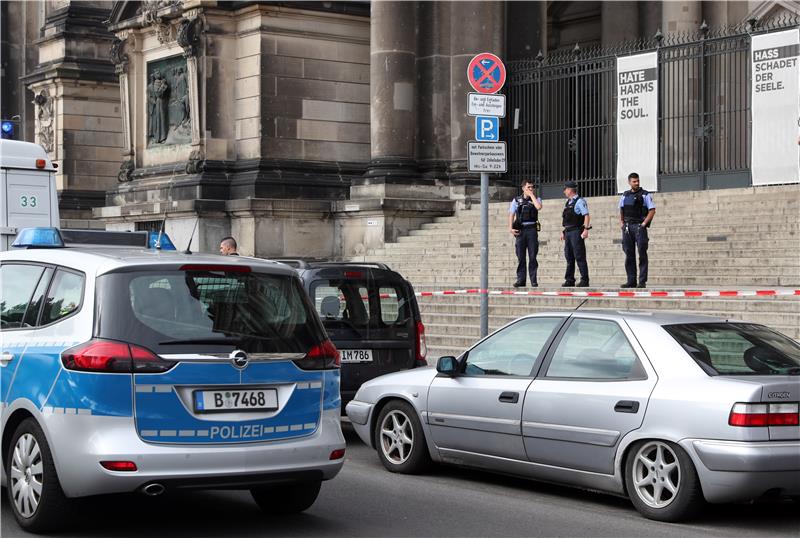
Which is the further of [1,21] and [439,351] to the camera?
[1,21]

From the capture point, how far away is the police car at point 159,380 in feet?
21.8

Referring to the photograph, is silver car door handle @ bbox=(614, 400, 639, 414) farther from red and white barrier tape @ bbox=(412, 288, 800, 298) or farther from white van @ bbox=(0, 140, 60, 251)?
white van @ bbox=(0, 140, 60, 251)

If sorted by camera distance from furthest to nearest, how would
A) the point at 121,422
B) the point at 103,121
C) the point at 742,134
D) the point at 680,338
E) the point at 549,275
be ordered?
the point at 103,121 → the point at 742,134 → the point at 549,275 → the point at 680,338 → the point at 121,422

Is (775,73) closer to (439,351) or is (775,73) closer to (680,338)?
(439,351)

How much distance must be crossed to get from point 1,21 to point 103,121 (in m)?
7.15

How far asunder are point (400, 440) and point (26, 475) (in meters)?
3.27

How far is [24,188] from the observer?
16.3 metres

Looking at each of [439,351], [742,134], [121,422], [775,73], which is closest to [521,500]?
[121,422]

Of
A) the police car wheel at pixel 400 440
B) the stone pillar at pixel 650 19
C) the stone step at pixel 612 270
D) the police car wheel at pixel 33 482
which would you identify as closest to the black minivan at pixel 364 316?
the police car wheel at pixel 400 440

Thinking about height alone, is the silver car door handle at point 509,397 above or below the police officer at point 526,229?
below

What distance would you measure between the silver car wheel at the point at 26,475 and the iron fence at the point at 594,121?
18118 millimetres

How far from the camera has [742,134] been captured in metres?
25.3

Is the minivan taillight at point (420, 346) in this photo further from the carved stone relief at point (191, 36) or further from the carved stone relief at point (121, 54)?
the carved stone relief at point (121, 54)

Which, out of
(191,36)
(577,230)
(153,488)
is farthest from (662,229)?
(153,488)
